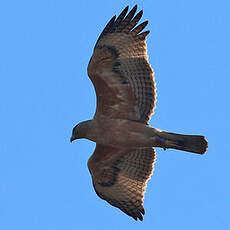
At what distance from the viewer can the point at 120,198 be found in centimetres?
1078

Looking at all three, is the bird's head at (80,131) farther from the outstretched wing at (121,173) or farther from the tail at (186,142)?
the tail at (186,142)

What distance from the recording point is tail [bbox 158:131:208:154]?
32.0 feet

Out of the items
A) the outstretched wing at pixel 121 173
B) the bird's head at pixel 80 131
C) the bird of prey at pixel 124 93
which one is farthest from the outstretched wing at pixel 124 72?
the outstretched wing at pixel 121 173

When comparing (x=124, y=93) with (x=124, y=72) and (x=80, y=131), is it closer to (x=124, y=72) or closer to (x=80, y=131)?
(x=124, y=72)

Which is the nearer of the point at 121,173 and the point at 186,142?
the point at 186,142

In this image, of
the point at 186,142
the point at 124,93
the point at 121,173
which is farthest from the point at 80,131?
the point at 186,142

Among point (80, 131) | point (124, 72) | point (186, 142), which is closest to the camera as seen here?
point (186, 142)

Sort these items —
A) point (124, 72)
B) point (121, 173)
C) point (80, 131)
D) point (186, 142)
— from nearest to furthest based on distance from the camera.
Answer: point (186, 142), point (124, 72), point (80, 131), point (121, 173)

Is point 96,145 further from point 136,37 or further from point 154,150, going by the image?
point 136,37

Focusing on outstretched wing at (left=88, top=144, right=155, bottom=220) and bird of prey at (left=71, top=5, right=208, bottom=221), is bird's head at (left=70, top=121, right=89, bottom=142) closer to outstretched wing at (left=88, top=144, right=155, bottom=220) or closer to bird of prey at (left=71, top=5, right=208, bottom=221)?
bird of prey at (left=71, top=5, right=208, bottom=221)

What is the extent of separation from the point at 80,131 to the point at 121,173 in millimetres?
1275

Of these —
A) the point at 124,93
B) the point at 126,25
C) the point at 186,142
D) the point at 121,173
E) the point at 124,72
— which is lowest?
the point at 121,173

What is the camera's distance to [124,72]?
1018cm

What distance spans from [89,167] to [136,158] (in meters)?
0.90
